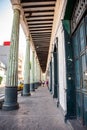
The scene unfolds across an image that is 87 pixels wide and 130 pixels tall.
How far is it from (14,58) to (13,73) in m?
0.71

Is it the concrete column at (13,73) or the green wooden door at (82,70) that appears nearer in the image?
the green wooden door at (82,70)

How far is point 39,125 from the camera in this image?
163 inches

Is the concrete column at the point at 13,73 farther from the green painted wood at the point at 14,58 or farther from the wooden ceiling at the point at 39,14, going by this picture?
the wooden ceiling at the point at 39,14

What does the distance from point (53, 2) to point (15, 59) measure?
3.80 m

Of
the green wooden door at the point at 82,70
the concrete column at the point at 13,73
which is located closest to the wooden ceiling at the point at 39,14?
the concrete column at the point at 13,73

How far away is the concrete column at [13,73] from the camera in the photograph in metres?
6.52

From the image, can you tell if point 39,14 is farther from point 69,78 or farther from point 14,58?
point 69,78

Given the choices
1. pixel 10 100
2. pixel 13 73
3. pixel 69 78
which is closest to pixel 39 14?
pixel 13 73

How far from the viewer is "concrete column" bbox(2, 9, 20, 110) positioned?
6.52 meters

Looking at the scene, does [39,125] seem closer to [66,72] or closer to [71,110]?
[71,110]

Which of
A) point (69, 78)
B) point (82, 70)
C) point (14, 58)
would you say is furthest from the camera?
point (14, 58)

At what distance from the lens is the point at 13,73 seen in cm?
691

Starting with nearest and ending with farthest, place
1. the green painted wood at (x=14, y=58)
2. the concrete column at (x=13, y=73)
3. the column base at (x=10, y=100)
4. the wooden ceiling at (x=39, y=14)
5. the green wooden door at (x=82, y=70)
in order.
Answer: the green wooden door at (x=82, y=70) < the column base at (x=10, y=100) < the concrete column at (x=13, y=73) < the green painted wood at (x=14, y=58) < the wooden ceiling at (x=39, y=14)

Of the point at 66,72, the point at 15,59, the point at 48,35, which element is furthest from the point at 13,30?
the point at 48,35
